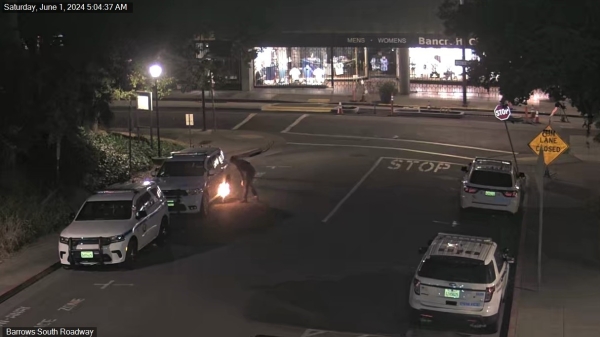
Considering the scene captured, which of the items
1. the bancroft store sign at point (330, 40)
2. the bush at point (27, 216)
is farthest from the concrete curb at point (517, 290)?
the bancroft store sign at point (330, 40)

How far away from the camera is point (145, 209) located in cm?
1859

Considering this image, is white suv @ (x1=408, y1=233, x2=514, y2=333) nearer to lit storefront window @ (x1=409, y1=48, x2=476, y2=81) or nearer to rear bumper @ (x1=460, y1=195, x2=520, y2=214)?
rear bumper @ (x1=460, y1=195, x2=520, y2=214)

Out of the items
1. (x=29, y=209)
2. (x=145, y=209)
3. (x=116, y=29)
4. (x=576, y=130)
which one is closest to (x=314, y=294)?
(x=145, y=209)

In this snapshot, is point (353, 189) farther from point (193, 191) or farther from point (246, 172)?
point (193, 191)

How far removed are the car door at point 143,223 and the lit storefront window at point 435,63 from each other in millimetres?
41339

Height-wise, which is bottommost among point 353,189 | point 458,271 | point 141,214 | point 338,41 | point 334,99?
point 458,271

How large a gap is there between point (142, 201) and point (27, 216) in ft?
12.1

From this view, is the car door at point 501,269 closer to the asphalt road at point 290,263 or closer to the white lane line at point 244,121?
the asphalt road at point 290,263

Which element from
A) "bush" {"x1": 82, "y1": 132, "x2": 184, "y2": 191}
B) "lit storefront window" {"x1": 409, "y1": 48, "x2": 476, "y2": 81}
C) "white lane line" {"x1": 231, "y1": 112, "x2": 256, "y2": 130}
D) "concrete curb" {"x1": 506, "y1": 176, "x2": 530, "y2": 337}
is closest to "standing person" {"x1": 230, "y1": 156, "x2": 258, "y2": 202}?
"bush" {"x1": 82, "y1": 132, "x2": 184, "y2": 191}

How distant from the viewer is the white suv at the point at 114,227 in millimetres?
17047

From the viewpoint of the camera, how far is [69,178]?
25250 mm

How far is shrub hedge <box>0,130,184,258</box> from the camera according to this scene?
19500 mm

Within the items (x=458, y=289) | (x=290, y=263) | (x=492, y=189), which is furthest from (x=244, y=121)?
(x=458, y=289)

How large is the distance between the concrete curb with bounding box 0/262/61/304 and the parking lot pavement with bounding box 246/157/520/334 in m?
4.96
